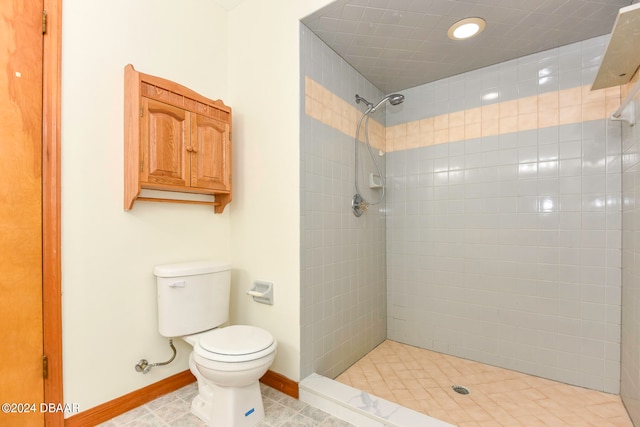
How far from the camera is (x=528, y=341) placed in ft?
6.49

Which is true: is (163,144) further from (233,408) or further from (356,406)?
(356,406)

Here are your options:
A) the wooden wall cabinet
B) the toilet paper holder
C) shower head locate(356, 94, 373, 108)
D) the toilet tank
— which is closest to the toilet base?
the toilet tank

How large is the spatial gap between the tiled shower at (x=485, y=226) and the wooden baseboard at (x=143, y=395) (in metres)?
0.20

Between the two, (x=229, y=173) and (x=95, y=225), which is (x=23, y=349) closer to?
(x=95, y=225)

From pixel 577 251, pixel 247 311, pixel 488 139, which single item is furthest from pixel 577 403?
pixel 247 311

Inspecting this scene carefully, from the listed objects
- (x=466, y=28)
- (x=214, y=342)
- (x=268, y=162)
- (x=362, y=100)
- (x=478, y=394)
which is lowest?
(x=478, y=394)

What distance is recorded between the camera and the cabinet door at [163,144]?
59.8 inches

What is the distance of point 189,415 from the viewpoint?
1.52 meters

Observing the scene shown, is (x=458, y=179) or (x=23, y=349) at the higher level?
(x=458, y=179)

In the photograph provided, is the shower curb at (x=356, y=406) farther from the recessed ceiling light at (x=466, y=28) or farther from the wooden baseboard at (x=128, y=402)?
the recessed ceiling light at (x=466, y=28)

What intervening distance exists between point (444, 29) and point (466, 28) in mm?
122

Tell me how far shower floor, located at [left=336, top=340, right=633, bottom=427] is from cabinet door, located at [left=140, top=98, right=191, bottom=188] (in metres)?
1.62

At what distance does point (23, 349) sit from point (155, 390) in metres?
0.65

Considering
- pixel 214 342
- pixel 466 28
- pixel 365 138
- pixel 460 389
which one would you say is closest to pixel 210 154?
pixel 214 342
